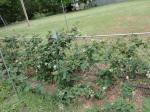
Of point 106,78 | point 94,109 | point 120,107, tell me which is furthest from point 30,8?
point 120,107

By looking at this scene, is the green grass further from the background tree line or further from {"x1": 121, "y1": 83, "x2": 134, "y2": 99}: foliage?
the background tree line

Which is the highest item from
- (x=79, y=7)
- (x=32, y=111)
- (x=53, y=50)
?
(x=53, y=50)

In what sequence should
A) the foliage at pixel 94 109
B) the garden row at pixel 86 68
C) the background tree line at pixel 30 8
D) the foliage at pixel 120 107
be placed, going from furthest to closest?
the background tree line at pixel 30 8 < the garden row at pixel 86 68 < the foliage at pixel 94 109 < the foliage at pixel 120 107

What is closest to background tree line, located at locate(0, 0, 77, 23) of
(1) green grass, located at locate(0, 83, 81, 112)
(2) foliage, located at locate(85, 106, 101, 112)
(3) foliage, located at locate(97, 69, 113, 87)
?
(1) green grass, located at locate(0, 83, 81, 112)

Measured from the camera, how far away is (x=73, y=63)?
430 cm

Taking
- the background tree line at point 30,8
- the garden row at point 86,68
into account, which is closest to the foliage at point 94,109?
the garden row at point 86,68

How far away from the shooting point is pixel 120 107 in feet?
11.5

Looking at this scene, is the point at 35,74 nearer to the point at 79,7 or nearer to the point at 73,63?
the point at 73,63

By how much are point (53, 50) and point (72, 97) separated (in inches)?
35.0

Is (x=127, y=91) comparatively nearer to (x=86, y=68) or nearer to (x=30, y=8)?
(x=86, y=68)

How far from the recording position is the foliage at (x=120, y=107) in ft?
11.5

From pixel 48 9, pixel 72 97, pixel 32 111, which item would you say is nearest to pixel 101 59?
pixel 72 97

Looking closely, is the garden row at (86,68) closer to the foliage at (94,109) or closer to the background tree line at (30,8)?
the foliage at (94,109)

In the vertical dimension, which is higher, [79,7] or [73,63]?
[73,63]
